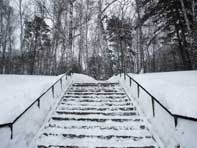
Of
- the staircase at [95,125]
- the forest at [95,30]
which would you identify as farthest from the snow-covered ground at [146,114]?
the forest at [95,30]

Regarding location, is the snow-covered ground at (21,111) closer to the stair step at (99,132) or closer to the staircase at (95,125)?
the staircase at (95,125)

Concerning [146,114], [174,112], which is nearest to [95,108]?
[146,114]

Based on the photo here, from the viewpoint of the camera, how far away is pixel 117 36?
19.0 metres

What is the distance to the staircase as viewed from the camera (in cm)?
443

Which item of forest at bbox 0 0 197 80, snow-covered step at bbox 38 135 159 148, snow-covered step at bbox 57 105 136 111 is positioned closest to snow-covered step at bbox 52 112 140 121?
snow-covered step at bbox 57 105 136 111

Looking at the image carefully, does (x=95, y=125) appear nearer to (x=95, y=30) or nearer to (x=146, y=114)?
(x=146, y=114)

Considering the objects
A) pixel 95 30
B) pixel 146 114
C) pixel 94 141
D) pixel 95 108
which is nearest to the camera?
pixel 94 141

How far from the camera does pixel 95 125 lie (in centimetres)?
520

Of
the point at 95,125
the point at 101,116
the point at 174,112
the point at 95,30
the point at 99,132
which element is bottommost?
the point at 99,132

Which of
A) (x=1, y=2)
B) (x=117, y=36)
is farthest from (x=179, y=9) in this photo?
(x=1, y=2)

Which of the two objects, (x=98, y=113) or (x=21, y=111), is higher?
(x=21, y=111)

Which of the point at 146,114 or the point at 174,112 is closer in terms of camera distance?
the point at 174,112

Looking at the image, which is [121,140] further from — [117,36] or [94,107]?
[117,36]

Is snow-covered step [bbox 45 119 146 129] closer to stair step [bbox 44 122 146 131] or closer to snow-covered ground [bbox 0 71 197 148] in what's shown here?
stair step [bbox 44 122 146 131]
